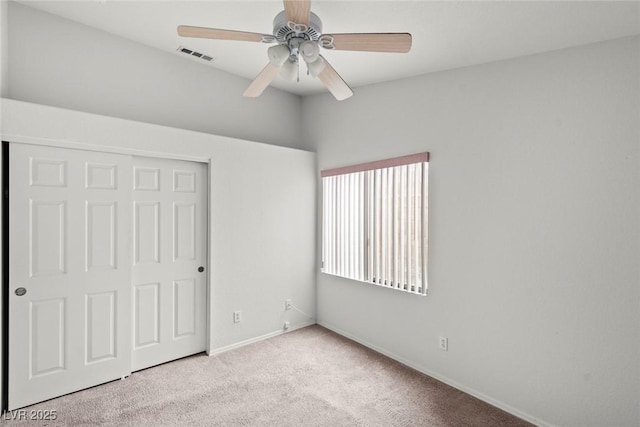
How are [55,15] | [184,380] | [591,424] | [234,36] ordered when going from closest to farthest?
[234,36] → [591,424] → [55,15] → [184,380]

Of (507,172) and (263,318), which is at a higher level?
(507,172)

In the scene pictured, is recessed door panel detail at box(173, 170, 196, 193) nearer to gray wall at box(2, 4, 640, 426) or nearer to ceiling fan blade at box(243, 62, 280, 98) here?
gray wall at box(2, 4, 640, 426)

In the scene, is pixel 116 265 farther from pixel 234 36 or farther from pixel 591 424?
pixel 591 424

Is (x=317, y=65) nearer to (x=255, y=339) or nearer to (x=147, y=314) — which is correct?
(x=147, y=314)

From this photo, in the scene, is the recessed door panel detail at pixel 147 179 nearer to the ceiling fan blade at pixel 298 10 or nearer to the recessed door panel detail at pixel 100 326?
the recessed door panel detail at pixel 100 326

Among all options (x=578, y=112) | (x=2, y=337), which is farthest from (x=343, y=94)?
(x=2, y=337)

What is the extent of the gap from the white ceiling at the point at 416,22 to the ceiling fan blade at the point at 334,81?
0.42 meters

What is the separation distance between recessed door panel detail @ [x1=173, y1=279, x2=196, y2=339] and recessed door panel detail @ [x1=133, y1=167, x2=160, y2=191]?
935 millimetres

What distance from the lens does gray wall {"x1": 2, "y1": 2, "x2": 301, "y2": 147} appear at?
98.4 inches

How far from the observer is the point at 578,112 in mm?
2131

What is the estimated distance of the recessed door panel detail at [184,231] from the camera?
3.09m

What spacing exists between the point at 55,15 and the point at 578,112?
4.01 m

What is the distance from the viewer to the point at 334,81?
7.27ft

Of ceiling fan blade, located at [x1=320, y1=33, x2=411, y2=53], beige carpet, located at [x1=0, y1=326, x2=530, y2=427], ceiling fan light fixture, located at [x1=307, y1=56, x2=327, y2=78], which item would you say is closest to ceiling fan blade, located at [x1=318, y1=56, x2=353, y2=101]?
ceiling fan light fixture, located at [x1=307, y1=56, x2=327, y2=78]
